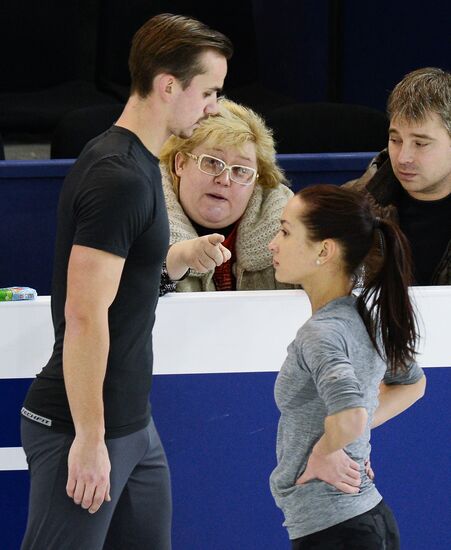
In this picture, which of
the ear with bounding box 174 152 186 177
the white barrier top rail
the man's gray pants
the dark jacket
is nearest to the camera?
the man's gray pants

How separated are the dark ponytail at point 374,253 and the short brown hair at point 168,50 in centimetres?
34

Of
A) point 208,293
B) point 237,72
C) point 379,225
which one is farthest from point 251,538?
point 237,72

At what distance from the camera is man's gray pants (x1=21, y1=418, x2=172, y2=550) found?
85.2 inches

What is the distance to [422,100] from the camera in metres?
3.04

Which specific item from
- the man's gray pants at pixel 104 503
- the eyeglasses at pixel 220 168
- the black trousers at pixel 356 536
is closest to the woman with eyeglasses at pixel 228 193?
the eyeglasses at pixel 220 168

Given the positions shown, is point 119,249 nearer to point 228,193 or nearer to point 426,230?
point 228,193

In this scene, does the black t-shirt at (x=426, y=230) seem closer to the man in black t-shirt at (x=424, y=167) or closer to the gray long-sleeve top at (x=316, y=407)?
the man in black t-shirt at (x=424, y=167)

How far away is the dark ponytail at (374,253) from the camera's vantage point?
218cm

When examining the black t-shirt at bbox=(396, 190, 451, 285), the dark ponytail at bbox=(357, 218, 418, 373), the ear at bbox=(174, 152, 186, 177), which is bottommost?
the black t-shirt at bbox=(396, 190, 451, 285)

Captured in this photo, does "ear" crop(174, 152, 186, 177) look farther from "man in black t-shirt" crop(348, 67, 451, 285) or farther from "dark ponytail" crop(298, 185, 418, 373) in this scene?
"dark ponytail" crop(298, 185, 418, 373)

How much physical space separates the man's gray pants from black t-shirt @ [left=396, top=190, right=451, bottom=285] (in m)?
1.00

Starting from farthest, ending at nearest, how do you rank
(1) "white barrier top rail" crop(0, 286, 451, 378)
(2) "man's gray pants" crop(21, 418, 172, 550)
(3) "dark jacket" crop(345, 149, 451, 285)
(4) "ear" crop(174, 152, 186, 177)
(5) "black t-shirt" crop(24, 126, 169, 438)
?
(4) "ear" crop(174, 152, 186, 177) < (3) "dark jacket" crop(345, 149, 451, 285) < (1) "white barrier top rail" crop(0, 286, 451, 378) < (2) "man's gray pants" crop(21, 418, 172, 550) < (5) "black t-shirt" crop(24, 126, 169, 438)

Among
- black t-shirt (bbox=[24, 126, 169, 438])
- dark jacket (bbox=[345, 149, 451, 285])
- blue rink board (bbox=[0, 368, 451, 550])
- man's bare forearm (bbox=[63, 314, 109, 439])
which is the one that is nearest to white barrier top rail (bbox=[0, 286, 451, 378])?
blue rink board (bbox=[0, 368, 451, 550])

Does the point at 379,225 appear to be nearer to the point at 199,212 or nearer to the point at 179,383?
the point at 179,383
